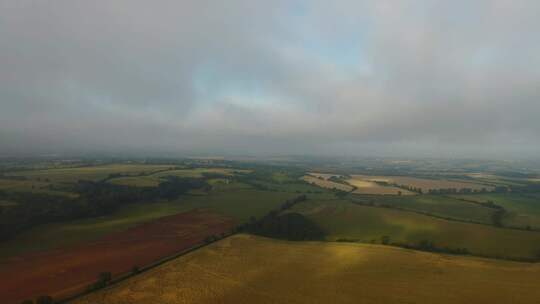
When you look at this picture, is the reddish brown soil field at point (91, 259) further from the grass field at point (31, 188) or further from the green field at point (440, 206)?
the green field at point (440, 206)

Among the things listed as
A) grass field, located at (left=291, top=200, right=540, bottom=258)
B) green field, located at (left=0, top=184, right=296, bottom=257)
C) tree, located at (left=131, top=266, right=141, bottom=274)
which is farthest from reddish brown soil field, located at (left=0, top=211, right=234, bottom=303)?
grass field, located at (left=291, top=200, right=540, bottom=258)

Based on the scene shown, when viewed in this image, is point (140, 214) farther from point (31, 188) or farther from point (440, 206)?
point (440, 206)

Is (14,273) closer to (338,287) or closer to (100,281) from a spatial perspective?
(100,281)

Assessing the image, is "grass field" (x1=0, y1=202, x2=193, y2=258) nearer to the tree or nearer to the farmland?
the farmland

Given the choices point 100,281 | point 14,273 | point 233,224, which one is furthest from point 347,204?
point 14,273

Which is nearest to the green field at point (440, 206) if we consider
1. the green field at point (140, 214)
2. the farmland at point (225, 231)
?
the farmland at point (225, 231)

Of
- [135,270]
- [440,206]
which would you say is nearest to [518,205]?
[440,206]
